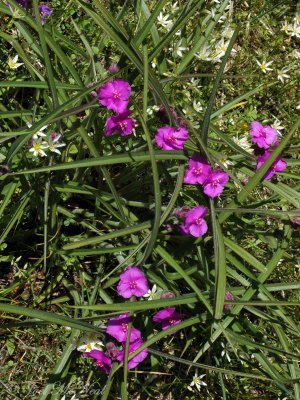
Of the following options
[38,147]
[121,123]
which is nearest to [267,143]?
[121,123]

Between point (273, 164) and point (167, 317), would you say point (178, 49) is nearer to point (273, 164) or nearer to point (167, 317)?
point (273, 164)

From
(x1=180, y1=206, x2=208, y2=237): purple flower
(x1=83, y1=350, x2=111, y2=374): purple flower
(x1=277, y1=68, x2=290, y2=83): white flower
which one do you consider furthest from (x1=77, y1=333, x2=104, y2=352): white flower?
(x1=277, y1=68, x2=290, y2=83): white flower

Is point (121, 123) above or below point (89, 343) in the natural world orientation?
above

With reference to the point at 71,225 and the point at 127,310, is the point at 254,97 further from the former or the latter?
the point at 127,310

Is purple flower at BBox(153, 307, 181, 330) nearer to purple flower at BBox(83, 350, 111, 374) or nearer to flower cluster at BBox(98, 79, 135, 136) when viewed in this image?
purple flower at BBox(83, 350, 111, 374)

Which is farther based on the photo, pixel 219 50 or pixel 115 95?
pixel 219 50

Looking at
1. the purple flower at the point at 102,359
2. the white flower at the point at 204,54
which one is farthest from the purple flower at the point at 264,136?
the purple flower at the point at 102,359
